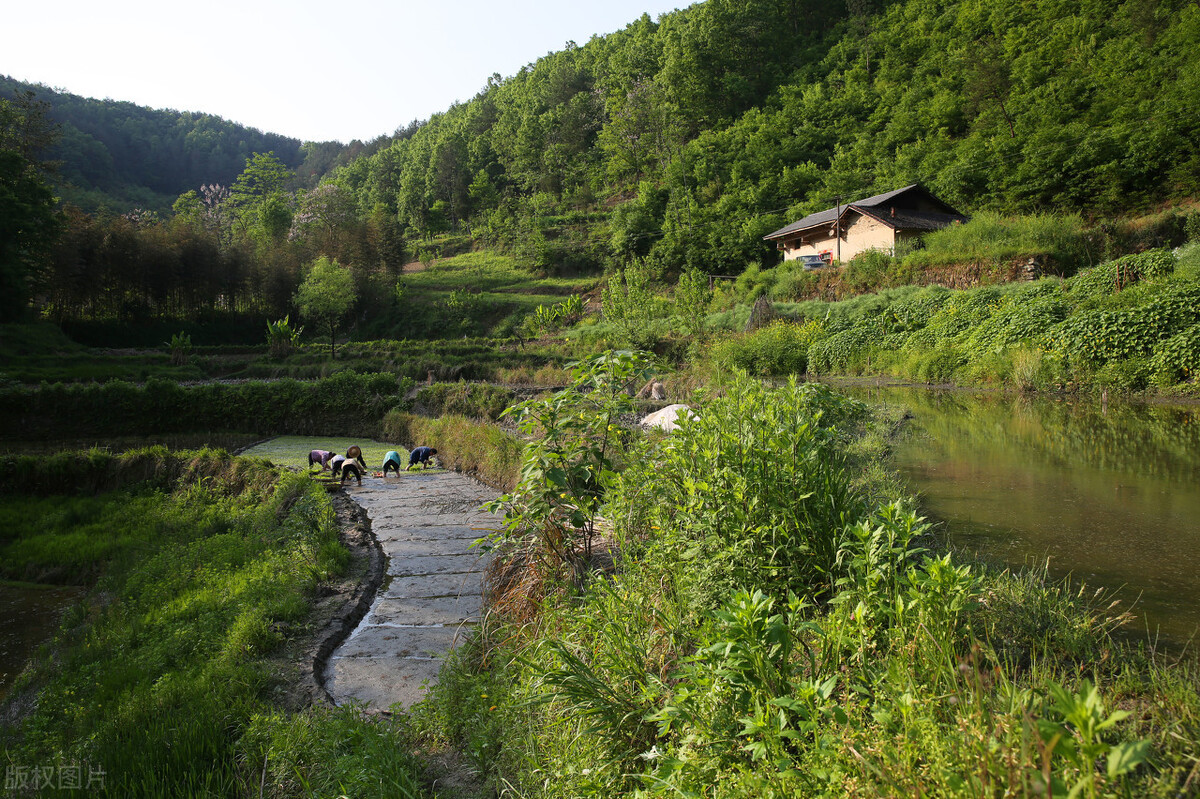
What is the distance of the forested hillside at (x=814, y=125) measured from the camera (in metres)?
32.3

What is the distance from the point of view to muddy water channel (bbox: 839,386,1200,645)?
4051 millimetres

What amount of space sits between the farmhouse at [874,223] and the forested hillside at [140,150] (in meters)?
70.5

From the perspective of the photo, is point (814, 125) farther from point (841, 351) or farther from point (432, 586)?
point (432, 586)

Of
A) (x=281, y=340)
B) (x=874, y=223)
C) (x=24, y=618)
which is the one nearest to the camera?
(x=24, y=618)

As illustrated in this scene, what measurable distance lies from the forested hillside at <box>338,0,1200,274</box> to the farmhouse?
13.6 ft

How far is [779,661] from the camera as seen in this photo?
214cm

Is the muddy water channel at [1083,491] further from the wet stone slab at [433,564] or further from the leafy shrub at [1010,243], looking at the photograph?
the leafy shrub at [1010,243]

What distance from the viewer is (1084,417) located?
1016cm

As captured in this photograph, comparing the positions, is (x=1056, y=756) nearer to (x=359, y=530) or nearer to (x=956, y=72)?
(x=359, y=530)

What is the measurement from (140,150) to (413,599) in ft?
389

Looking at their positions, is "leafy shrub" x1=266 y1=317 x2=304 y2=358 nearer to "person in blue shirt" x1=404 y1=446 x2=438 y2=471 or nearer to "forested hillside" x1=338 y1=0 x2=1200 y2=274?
"person in blue shirt" x1=404 y1=446 x2=438 y2=471

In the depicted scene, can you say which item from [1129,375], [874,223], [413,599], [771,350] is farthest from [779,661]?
[874,223]

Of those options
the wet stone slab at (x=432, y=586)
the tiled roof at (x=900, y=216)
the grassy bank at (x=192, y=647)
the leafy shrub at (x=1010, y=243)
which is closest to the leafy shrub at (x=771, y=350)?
the leafy shrub at (x=1010, y=243)

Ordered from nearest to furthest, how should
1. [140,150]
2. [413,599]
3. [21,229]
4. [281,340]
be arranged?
[413,599]
[21,229]
[281,340]
[140,150]
